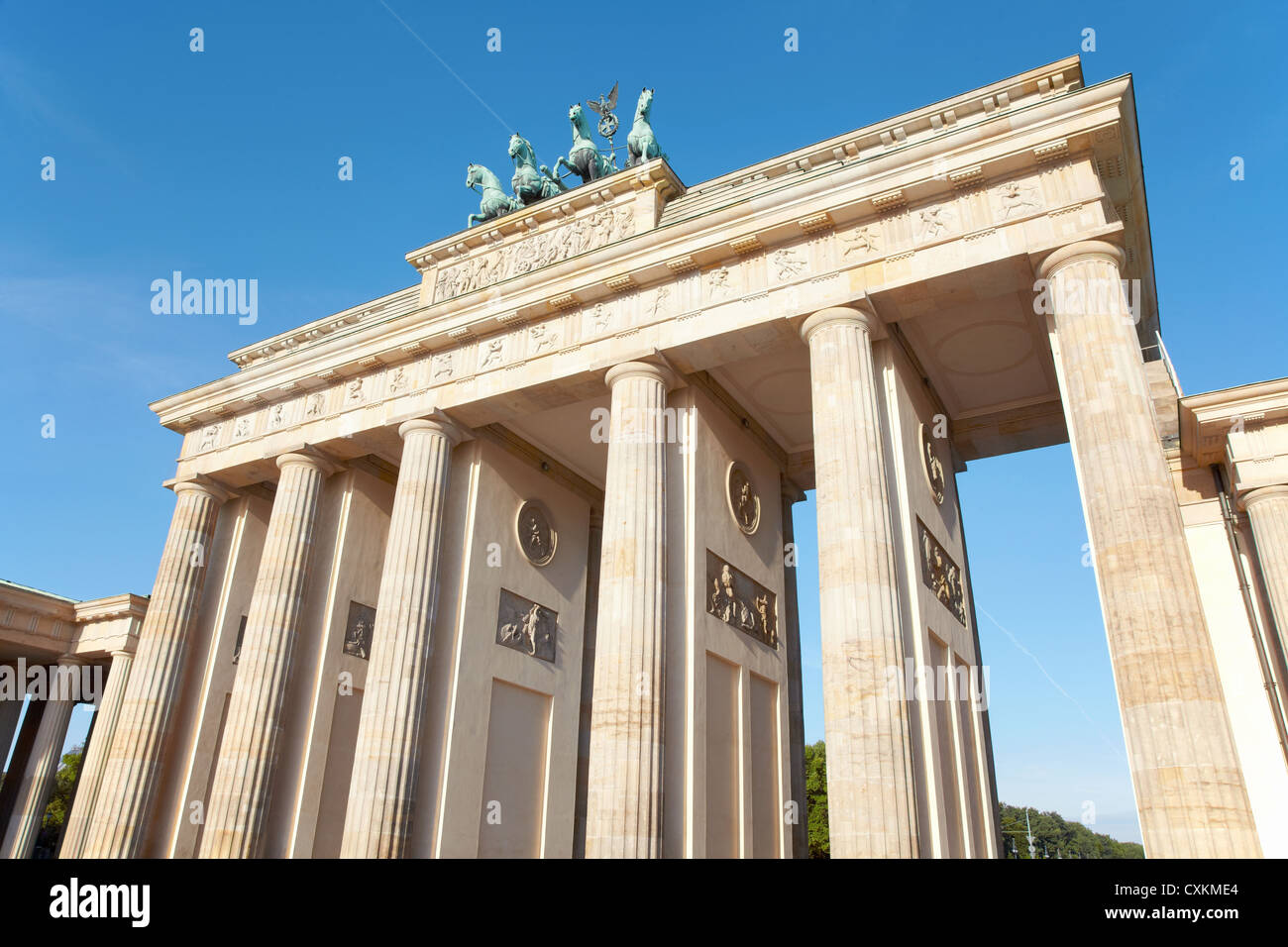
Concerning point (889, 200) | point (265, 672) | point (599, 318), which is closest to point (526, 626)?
point (265, 672)

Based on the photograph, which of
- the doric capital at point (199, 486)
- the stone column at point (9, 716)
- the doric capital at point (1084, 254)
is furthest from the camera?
the stone column at point (9, 716)

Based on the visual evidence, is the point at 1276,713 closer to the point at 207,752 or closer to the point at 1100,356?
the point at 1100,356

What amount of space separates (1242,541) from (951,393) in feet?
19.6

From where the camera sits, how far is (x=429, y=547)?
55.2 feet

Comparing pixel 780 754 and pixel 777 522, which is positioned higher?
pixel 777 522

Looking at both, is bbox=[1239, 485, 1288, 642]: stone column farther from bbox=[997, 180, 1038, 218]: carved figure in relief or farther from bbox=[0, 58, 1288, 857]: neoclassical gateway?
bbox=[997, 180, 1038, 218]: carved figure in relief

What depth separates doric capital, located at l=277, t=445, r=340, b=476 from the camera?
19484 millimetres

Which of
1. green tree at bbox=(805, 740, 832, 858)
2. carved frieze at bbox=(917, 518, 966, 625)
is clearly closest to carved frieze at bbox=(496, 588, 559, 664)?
carved frieze at bbox=(917, 518, 966, 625)

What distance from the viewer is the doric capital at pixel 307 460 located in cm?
1948

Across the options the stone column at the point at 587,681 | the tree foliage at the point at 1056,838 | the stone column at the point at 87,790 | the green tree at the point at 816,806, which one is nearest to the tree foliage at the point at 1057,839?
the tree foliage at the point at 1056,838

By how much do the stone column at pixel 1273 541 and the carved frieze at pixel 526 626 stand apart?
1379 cm

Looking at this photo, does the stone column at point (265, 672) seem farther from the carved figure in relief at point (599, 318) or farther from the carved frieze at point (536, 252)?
the carved figure in relief at point (599, 318)
